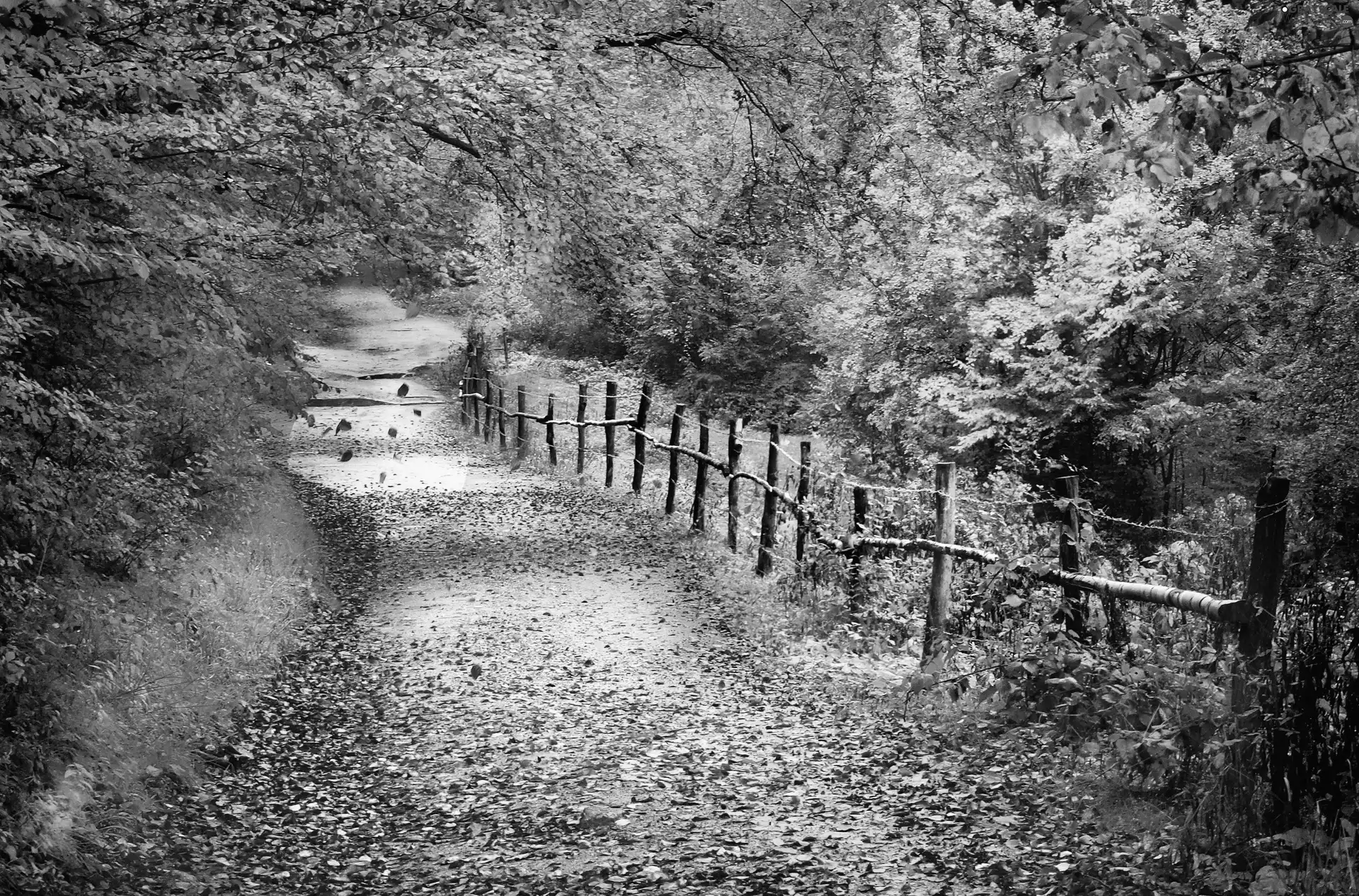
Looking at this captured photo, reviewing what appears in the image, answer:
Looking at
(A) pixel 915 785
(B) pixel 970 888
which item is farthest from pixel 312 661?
(B) pixel 970 888

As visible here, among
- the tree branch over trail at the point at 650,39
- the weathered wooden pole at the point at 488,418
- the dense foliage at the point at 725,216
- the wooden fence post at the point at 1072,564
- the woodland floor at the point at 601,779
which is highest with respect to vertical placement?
the tree branch over trail at the point at 650,39

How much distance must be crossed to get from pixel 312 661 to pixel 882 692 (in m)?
4.66

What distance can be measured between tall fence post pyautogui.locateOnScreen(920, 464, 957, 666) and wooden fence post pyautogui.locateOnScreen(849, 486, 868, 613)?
4.01 ft

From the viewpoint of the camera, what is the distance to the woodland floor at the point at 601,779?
4746 mm

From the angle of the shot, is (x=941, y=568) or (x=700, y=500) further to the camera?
(x=700, y=500)

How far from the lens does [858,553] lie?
357 inches

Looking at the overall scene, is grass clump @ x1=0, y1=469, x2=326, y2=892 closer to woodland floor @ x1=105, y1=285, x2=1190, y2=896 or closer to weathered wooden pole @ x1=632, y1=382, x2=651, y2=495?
woodland floor @ x1=105, y1=285, x2=1190, y2=896

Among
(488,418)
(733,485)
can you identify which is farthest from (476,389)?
(733,485)

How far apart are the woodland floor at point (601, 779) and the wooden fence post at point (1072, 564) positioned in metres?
0.72

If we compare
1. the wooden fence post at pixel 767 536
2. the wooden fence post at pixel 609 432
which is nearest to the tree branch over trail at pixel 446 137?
the wooden fence post at pixel 767 536

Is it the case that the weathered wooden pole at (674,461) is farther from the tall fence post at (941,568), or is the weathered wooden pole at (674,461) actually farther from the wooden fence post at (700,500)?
the tall fence post at (941,568)

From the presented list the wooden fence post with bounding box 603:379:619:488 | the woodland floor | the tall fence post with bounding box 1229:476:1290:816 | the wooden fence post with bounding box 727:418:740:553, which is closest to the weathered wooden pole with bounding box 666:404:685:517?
the wooden fence post with bounding box 727:418:740:553

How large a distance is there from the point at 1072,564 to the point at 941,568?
1506mm

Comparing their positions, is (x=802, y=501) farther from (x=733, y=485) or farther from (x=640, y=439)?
(x=640, y=439)
